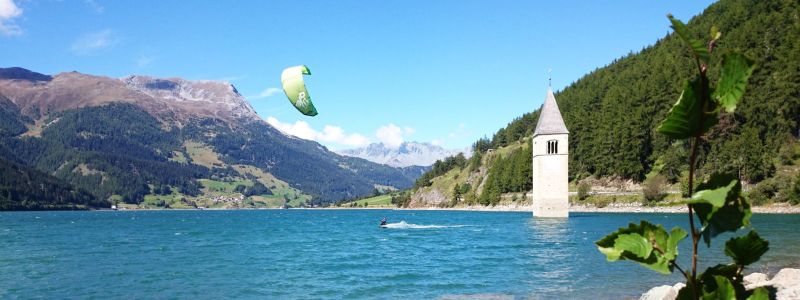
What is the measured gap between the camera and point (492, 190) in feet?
584

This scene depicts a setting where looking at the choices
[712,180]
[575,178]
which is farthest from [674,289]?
[575,178]

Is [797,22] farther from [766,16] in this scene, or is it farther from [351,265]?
[351,265]

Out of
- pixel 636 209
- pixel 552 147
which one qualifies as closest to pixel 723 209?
pixel 552 147

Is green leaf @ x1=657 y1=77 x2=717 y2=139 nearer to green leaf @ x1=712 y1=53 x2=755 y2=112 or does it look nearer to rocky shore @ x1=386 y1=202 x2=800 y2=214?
green leaf @ x1=712 y1=53 x2=755 y2=112

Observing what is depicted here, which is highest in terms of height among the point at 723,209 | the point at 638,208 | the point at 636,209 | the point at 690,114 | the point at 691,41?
the point at 691,41

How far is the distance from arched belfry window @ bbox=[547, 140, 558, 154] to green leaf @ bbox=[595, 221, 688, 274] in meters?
99.5

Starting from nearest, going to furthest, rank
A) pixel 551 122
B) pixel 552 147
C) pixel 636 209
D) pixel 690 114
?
pixel 690 114, pixel 552 147, pixel 551 122, pixel 636 209

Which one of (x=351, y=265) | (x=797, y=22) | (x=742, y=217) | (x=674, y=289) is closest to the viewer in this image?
(x=742, y=217)

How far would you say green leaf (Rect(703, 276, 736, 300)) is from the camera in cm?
432

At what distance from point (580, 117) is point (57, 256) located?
503ft

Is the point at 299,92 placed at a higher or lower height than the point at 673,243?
higher

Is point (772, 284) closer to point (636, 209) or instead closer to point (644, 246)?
point (644, 246)

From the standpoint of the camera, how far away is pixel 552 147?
10169cm

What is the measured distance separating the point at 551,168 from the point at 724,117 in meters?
46.1
